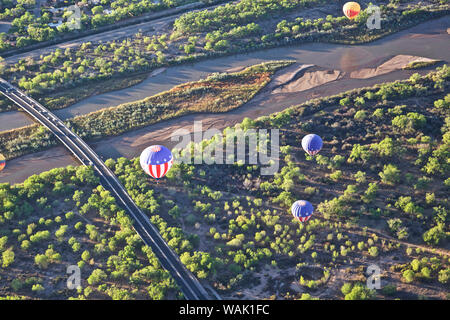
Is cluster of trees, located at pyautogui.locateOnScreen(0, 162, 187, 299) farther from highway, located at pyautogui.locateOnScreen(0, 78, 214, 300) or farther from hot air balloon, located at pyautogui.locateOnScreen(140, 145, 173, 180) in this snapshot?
hot air balloon, located at pyautogui.locateOnScreen(140, 145, 173, 180)

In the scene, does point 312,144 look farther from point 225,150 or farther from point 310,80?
point 310,80

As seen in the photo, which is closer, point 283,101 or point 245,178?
point 245,178

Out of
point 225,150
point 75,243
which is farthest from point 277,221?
point 75,243

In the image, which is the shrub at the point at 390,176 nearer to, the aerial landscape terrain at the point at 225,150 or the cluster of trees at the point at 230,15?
the aerial landscape terrain at the point at 225,150

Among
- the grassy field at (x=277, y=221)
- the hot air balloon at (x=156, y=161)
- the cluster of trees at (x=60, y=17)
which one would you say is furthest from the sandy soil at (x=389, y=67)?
the cluster of trees at (x=60, y=17)

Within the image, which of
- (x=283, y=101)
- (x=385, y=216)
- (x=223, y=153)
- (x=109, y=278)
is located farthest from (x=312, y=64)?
(x=109, y=278)
